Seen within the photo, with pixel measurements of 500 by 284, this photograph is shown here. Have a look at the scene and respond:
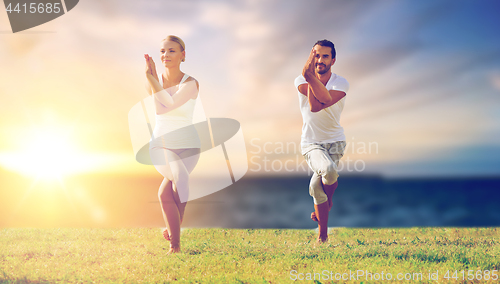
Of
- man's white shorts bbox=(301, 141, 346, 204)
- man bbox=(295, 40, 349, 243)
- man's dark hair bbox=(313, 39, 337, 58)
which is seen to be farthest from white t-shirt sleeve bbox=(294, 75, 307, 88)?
man's white shorts bbox=(301, 141, 346, 204)

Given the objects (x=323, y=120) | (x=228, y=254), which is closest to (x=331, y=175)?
(x=323, y=120)

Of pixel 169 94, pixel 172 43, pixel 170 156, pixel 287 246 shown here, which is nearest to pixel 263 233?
pixel 287 246

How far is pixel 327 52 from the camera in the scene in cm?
561

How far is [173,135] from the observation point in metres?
5.37

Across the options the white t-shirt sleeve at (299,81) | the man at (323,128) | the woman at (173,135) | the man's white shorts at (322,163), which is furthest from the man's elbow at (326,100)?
the woman at (173,135)

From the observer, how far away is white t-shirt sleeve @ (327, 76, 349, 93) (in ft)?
18.6

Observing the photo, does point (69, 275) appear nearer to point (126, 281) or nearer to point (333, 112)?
point (126, 281)

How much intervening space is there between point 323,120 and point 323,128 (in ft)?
0.48

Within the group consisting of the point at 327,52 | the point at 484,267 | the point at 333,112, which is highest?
the point at 327,52

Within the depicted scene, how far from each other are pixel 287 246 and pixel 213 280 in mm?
2155

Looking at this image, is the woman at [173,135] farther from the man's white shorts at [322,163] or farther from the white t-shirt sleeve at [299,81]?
the man's white shorts at [322,163]

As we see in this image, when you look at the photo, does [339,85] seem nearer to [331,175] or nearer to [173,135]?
[331,175]

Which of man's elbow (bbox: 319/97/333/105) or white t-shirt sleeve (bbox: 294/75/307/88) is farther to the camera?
white t-shirt sleeve (bbox: 294/75/307/88)

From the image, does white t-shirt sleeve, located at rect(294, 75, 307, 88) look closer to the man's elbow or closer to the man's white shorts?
the man's elbow
